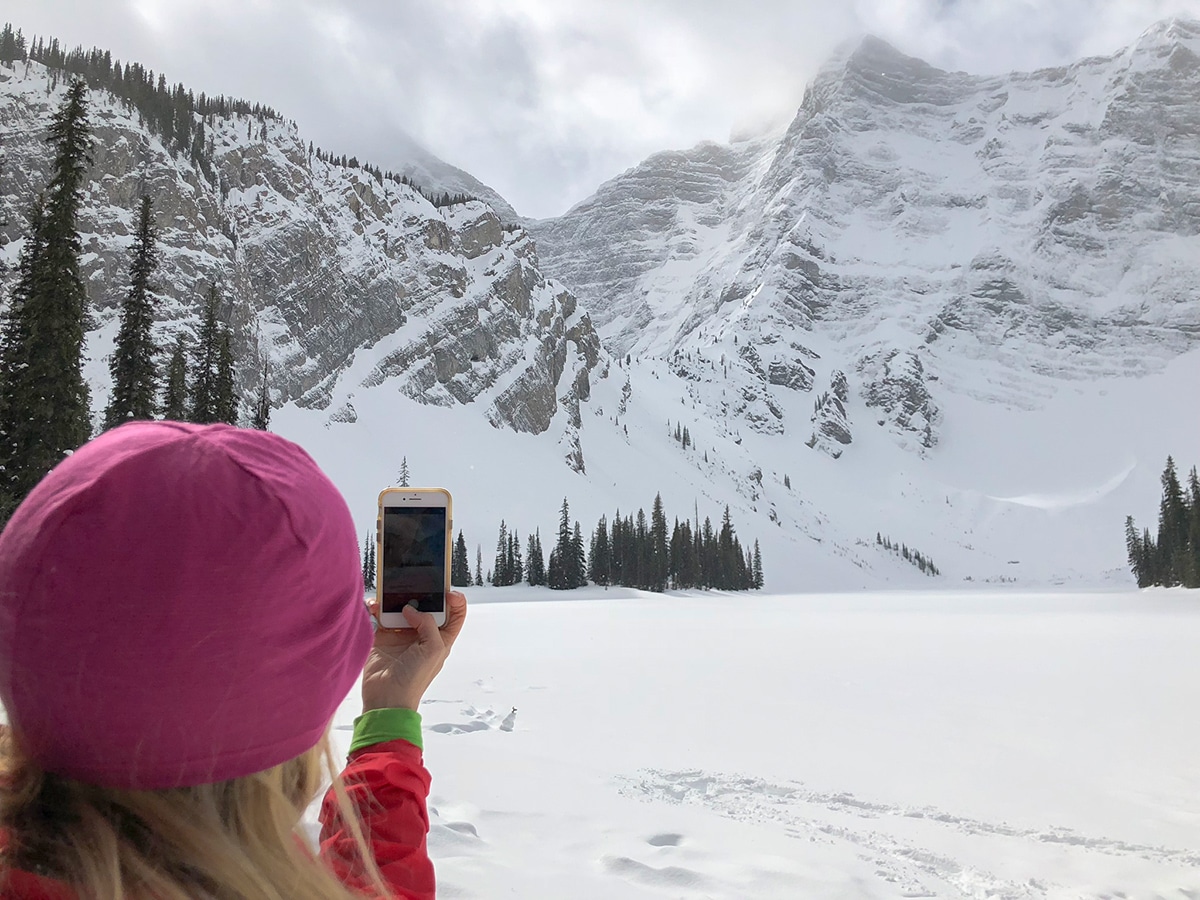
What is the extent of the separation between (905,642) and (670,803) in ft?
45.1

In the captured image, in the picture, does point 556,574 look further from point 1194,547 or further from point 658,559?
point 1194,547

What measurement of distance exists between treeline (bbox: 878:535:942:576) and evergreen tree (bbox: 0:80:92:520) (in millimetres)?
154642

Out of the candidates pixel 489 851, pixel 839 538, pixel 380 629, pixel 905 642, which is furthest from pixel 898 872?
pixel 839 538

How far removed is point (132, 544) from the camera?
3.30 ft

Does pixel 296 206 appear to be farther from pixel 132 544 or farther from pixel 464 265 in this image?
pixel 132 544

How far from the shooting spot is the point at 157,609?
1.00 meters

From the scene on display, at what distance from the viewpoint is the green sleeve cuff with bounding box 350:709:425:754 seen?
159 cm

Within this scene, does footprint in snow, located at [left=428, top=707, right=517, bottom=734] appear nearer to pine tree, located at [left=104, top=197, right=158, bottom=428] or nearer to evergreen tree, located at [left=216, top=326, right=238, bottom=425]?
pine tree, located at [left=104, top=197, right=158, bottom=428]

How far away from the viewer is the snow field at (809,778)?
4215mm

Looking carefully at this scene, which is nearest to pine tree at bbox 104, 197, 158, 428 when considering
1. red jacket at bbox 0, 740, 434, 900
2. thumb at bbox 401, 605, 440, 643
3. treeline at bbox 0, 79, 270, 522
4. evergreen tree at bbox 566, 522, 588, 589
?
treeline at bbox 0, 79, 270, 522

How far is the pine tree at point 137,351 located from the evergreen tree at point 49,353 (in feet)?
13.6

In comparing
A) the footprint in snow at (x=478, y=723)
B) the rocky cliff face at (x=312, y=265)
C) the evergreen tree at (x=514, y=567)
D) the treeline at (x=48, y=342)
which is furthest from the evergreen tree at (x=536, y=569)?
the footprint in snow at (x=478, y=723)

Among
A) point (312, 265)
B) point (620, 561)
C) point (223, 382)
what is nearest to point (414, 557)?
point (223, 382)

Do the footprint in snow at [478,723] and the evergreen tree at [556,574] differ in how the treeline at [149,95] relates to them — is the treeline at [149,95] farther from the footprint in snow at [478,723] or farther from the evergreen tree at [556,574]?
the footprint in snow at [478,723]
